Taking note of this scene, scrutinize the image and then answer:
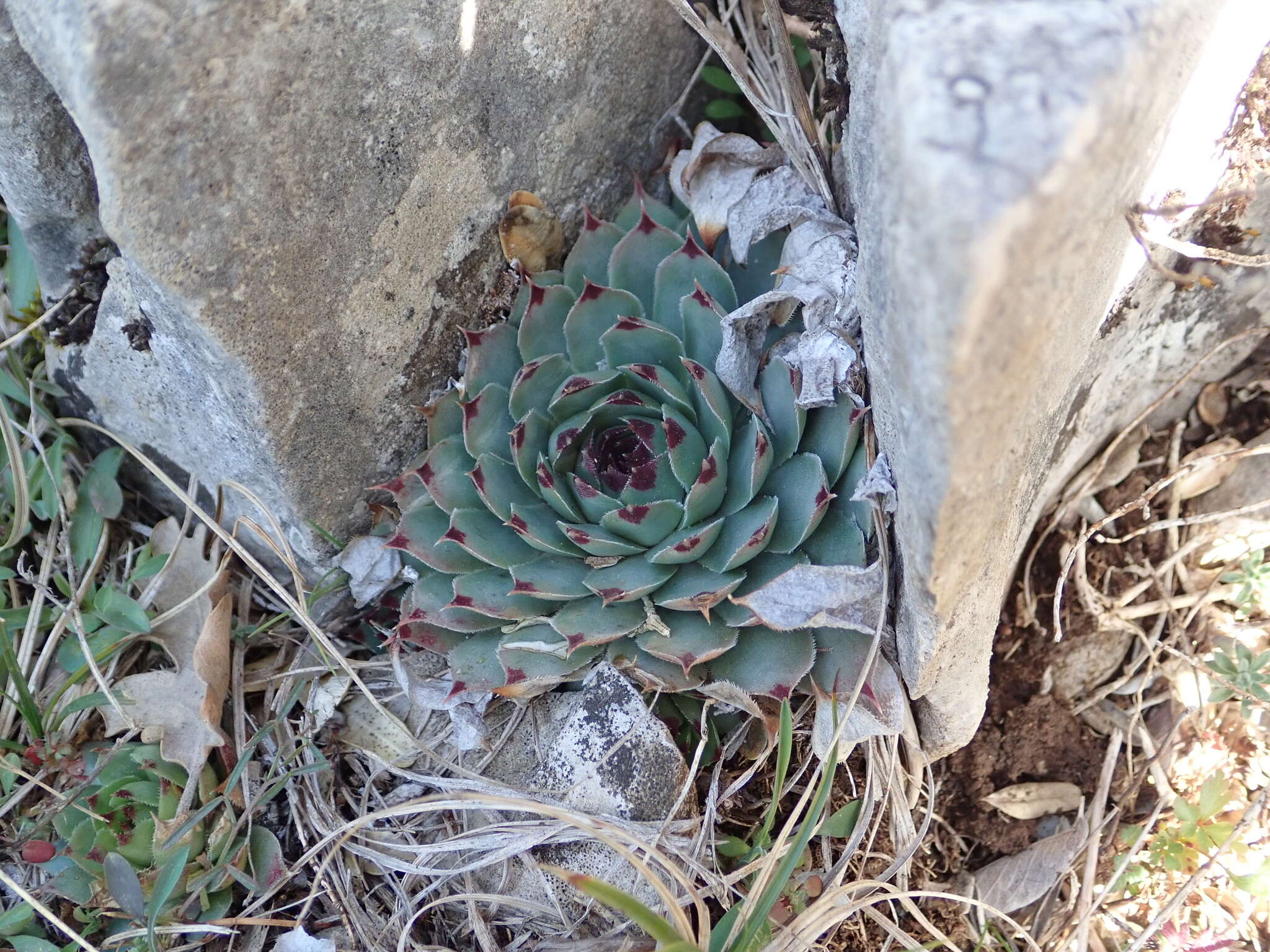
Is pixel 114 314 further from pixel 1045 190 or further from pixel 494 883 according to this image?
pixel 1045 190

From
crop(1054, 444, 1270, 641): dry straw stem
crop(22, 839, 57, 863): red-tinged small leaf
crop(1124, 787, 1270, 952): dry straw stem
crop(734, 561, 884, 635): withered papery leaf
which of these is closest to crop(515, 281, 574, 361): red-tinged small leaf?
crop(734, 561, 884, 635): withered papery leaf

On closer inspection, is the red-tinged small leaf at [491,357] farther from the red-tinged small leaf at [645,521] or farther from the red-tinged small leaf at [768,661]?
the red-tinged small leaf at [768,661]

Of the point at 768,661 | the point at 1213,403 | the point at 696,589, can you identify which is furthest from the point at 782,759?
the point at 1213,403

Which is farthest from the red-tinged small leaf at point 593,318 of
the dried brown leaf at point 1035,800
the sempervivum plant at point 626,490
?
the dried brown leaf at point 1035,800

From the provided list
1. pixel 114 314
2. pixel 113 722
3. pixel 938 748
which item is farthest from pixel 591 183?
pixel 113 722

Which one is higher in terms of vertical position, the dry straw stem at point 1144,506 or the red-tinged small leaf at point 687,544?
the red-tinged small leaf at point 687,544

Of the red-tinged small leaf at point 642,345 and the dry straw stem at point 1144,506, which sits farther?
the dry straw stem at point 1144,506
